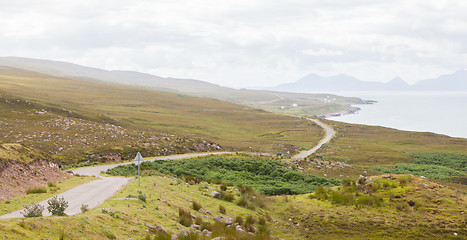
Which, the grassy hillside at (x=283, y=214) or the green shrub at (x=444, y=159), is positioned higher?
the grassy hillside at (x=283, y=214)

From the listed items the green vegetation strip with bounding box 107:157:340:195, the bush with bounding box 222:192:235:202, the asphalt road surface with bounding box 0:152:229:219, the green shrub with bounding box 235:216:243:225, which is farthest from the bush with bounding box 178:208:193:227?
the green vegetation strip with bounding box 107:157:340:195

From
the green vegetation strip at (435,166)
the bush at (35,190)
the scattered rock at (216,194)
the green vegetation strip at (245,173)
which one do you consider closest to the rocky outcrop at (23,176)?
the bush at (35,190)

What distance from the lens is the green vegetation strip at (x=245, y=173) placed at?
30031mm

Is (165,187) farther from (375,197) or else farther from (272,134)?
(272,134)

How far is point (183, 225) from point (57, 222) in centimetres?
593

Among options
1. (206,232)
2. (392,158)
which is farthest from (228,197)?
(392,158)

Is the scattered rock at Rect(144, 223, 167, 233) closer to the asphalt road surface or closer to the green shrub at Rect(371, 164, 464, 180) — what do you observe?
the asphalt road surface

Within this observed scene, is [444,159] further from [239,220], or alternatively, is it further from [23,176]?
[23,176]

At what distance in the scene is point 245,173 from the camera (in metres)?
35.2

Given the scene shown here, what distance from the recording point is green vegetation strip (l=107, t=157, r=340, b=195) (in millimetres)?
30031

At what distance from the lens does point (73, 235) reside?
10789 millimetres

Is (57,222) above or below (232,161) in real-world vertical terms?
above

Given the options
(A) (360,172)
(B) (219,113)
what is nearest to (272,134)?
(B) (219,113)

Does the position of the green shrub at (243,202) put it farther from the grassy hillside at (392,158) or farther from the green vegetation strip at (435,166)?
the green vegetation strip at (435,166)
